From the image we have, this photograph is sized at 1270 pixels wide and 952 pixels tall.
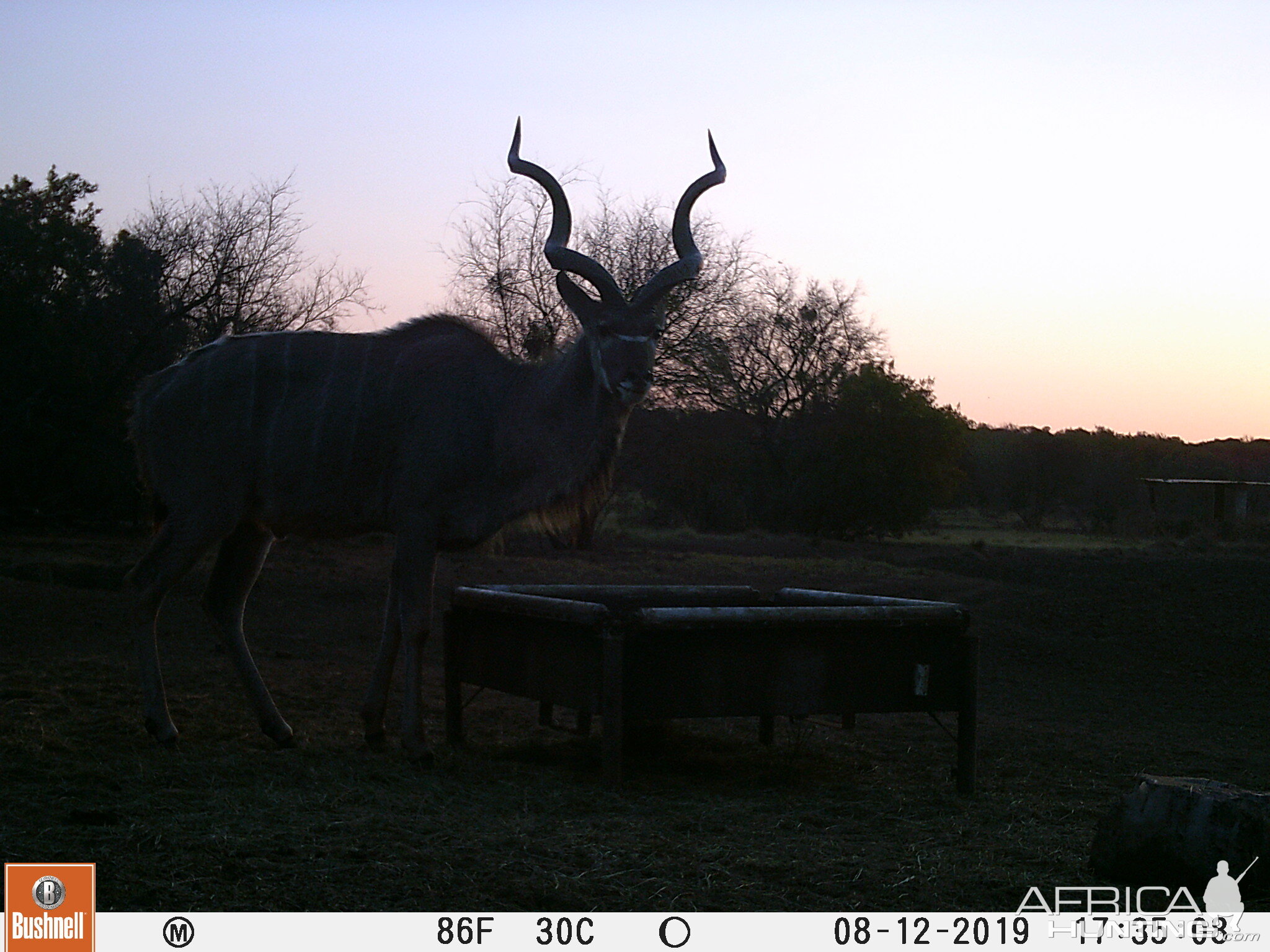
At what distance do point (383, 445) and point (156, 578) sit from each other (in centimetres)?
153

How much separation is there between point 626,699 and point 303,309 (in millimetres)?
15049

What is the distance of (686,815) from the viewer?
19.3 ft

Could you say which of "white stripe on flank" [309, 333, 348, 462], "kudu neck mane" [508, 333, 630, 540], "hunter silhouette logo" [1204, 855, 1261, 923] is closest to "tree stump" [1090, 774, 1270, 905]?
"hunter silhouette logo" [1204, 855, 1261, 923]

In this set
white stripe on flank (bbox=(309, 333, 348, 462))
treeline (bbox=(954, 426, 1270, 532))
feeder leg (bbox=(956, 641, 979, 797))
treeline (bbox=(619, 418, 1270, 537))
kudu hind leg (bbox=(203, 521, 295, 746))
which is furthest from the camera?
treeline (bbox=(954, 426, 1270, 532))

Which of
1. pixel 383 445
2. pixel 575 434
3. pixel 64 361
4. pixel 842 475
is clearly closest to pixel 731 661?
pixel 575 434

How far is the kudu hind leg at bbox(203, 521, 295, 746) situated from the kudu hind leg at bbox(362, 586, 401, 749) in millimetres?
502

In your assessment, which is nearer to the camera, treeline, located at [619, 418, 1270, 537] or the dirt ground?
the dirt ground

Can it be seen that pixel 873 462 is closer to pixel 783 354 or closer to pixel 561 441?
pixel 783 354

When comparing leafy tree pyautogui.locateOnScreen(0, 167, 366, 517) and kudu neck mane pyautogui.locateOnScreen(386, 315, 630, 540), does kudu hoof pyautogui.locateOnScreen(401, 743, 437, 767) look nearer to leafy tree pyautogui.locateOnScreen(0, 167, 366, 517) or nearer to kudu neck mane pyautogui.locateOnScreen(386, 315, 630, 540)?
kudu neck mane pyautogui.locateOnScreen(386, 315, 630, 540)

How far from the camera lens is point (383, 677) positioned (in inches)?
299

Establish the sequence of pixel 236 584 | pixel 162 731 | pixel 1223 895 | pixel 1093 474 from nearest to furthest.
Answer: pixel 1223 895
pixel 162 731
pixel 236 584
pixel 1093 474

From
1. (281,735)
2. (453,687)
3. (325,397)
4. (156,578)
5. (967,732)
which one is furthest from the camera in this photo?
(453,687)

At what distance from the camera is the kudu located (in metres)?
7.25

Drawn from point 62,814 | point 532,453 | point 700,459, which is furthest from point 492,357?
point 700,459
